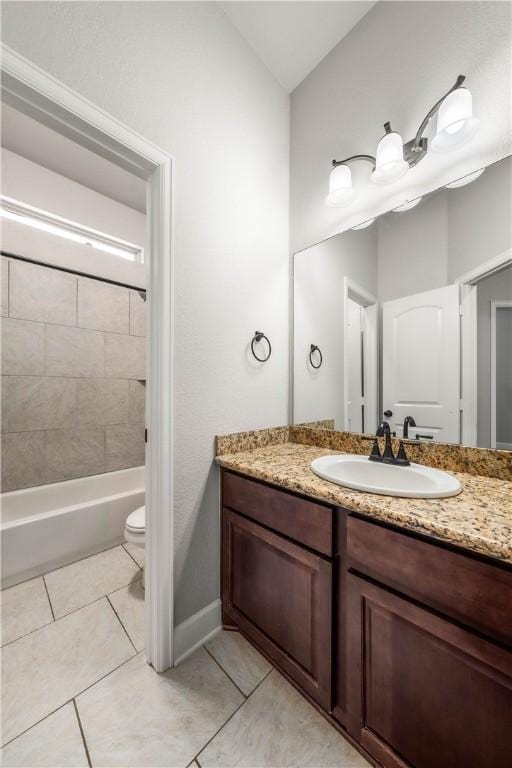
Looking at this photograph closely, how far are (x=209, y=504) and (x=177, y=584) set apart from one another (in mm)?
331

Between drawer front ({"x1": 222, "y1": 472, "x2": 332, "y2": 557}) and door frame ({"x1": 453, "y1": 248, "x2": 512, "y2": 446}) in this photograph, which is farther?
door frame ({"x1": 453, "y1": 248, "x2": 512, "y2": 446})

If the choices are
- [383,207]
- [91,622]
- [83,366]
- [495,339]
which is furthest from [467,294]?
[83,366]

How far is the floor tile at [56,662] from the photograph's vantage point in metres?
1.05

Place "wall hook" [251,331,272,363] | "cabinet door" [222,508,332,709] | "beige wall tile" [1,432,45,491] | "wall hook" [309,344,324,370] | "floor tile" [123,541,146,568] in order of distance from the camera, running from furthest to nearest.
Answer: "beige wall tile" [1,432,45,491]
"floor tile" [123,541,146,568]
"wall hook" [309,344,324,370]
"wall hook" [251,331,272,363]
"cabinet door" [222,508,332,709]

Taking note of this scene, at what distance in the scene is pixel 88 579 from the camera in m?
1.78

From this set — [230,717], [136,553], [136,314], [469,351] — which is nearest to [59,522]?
[136,553]

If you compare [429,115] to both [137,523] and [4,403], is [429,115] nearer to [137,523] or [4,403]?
[137,523]

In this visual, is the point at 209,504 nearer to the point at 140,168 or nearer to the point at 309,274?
the point at 309,274

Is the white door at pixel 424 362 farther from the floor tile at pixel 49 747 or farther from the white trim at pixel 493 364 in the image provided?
the floor tile at pixel 49 747

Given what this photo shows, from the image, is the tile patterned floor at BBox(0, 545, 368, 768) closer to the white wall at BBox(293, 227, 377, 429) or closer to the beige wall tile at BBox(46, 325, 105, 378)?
the white wall at BBox(293, 227, 377, 429)

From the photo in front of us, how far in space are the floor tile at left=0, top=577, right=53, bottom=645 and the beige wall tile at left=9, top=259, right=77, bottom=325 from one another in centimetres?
174

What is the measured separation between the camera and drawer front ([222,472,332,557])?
96 cm

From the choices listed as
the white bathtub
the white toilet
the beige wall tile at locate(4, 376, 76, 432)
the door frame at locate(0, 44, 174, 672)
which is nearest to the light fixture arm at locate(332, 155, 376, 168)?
the door frame at locate(0, 44, 174, 672)

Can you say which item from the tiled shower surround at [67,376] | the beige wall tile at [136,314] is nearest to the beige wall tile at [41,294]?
the tiled shower surround at [67,376]
